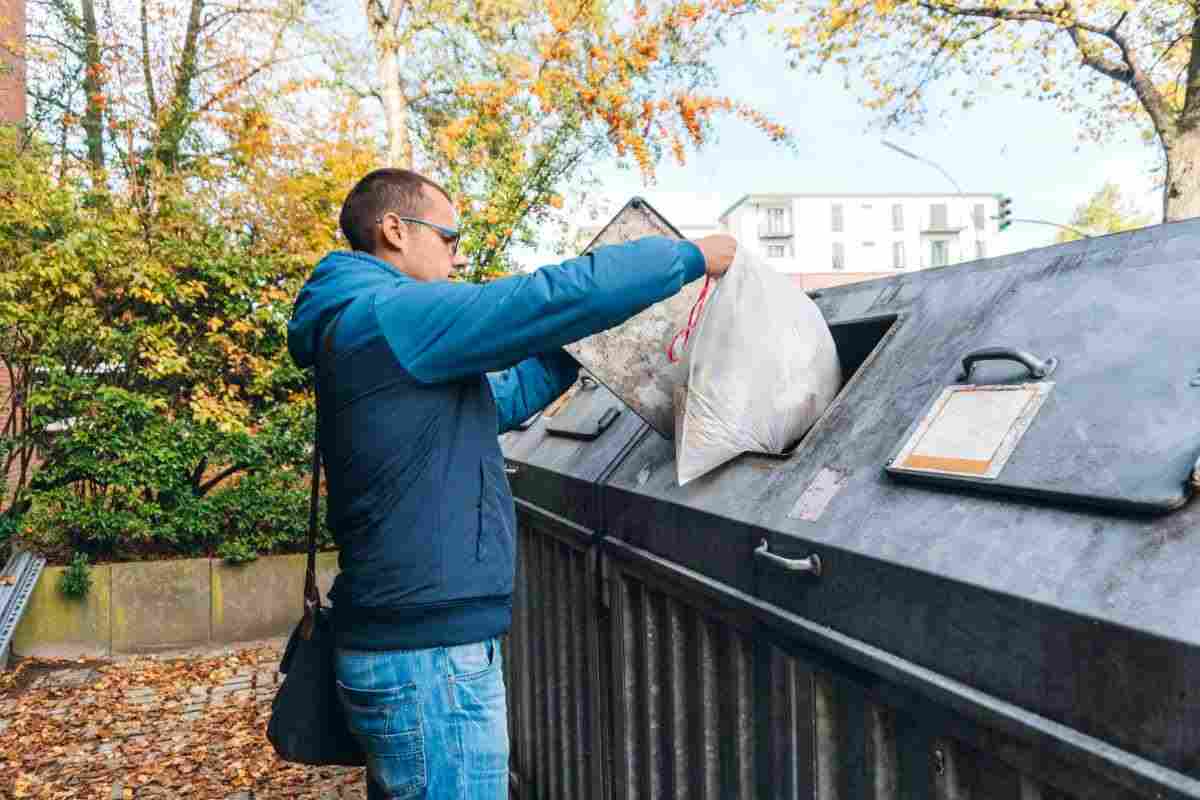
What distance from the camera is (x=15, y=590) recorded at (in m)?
5.26

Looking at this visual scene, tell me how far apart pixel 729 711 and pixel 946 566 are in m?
0.70

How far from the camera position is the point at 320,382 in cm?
181

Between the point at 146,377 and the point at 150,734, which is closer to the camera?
the point at 150,734

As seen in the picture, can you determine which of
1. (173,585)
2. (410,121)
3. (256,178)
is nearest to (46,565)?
(173,585)

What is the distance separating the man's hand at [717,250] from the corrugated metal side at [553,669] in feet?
2.88

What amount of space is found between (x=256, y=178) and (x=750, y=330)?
264 inches

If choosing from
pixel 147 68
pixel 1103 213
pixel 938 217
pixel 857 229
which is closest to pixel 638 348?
pixel 147 68

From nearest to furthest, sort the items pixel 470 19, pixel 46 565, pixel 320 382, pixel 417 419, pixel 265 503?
1. pixel 417 419
2. pixel 320 382
3. pixel 46 565
4. pixel 265 503
5. pixel 470 19

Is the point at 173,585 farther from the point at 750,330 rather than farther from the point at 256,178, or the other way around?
the point at 750,330

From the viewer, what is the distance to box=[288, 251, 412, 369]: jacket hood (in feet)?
5.82

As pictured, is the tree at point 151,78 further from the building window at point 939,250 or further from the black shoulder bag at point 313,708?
the building window at point 939,250

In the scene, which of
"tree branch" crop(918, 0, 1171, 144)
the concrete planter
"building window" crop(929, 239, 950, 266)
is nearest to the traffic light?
"tree branch" crop(918, 0, 1171, 144)

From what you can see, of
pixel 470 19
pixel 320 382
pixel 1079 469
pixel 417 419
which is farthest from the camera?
pixel 470 19

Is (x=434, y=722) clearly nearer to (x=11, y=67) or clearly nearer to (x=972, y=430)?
(x=972, y=430)
